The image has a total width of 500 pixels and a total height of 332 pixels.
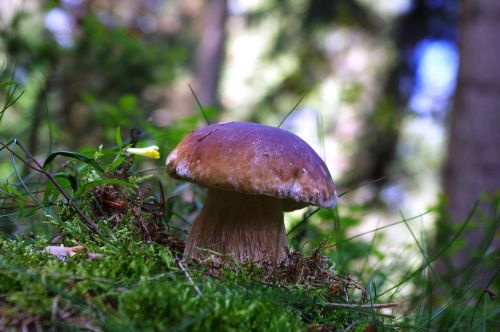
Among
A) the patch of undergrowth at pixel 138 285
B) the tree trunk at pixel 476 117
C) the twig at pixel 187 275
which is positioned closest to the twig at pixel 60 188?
the patch of undergrowth at pixel 138 285

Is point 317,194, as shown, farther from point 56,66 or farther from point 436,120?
point 436,120

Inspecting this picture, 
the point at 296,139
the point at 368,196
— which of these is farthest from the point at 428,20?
the point at 296,139

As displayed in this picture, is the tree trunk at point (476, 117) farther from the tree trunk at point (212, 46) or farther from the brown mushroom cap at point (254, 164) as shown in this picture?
the tree trunk at point (212, 46)

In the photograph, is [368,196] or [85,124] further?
[368,196]

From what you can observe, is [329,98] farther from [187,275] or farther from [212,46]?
[187,275]

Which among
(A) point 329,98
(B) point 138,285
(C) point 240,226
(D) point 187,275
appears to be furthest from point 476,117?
(A) point 329,98

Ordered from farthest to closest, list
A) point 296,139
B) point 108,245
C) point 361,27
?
point 361,27, point 296,139, point 108,245

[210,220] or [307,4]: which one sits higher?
[307,4]
